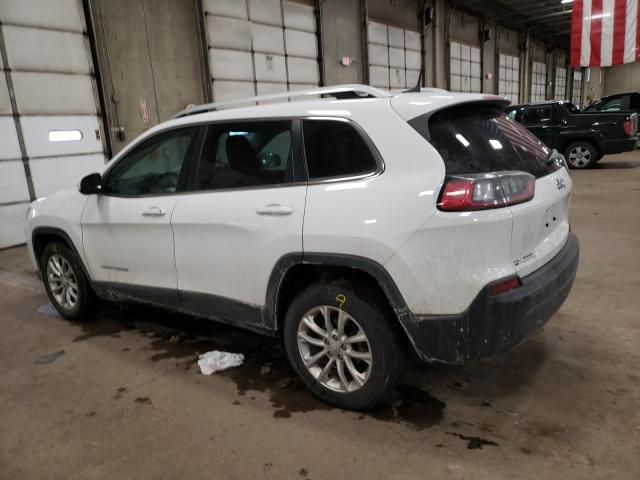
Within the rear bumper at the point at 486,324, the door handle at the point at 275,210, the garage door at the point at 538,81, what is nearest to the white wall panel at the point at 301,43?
the door handle at the point at 275,210

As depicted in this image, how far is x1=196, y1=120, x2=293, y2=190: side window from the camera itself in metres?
2.55

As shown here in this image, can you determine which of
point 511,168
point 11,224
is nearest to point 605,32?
point 511,168

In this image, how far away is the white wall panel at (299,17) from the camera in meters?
10.7

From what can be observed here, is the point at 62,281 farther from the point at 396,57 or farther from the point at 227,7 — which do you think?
the point at 396,57

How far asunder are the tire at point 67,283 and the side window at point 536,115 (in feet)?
34.4

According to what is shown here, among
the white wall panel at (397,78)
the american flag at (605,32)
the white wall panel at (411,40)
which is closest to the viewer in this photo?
the american flag at (605,32)

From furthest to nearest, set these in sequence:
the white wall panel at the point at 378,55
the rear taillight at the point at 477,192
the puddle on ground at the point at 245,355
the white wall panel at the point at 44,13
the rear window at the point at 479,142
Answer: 1. the white wall panel at the point at 378,55
2. the white wall panel at the point at 44,13
3. the puddle on ground at the point at 245,355
4. the rear window at the point at 479,142
5. the rear taillight at the point at 477,192

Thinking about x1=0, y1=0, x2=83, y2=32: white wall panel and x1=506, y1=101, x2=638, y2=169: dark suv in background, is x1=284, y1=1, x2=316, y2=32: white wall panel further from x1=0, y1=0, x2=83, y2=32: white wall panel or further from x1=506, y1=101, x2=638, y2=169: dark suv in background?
→ x1=506, y1=101, x2=638, y2=169: dark suv in background

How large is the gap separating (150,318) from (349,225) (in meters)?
2.43

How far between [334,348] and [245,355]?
0.97 m

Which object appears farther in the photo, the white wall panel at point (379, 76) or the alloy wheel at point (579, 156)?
the white wall panel at point (379, 76)

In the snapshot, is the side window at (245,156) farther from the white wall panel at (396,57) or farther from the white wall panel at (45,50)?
the white wall panel at (396,57)

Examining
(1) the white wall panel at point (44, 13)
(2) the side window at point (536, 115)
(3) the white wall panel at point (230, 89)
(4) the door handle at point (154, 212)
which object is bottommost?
(4) the door handle at point (154, 212)

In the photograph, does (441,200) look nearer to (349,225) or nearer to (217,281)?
(349,225)
